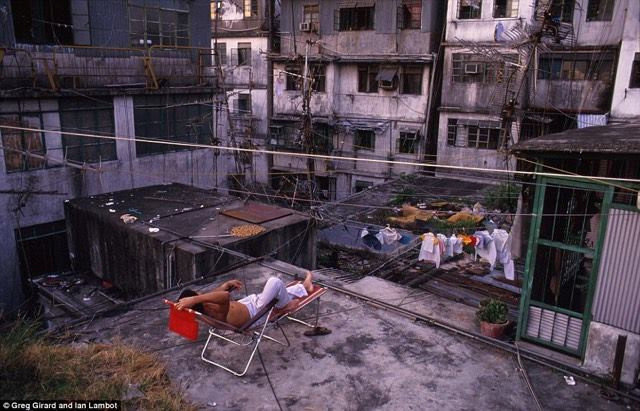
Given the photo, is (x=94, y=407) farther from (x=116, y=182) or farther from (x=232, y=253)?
(x=116, y=182)

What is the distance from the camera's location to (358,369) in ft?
22.6

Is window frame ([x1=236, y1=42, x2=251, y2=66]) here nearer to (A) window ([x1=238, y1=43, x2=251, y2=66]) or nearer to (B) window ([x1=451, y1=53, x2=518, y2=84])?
(A) window ([x1=238, y1=43, x2=251, y2=66])

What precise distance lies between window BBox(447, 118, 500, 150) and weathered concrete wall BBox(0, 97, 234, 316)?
13.3 meters

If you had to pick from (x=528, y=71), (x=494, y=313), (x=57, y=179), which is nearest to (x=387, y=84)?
(x=528, y=71)

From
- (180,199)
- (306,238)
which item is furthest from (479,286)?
(180,199)

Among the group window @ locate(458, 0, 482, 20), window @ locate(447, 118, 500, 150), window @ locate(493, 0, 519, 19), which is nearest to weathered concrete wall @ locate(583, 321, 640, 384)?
window @ locate(447, 118, 500, 150)

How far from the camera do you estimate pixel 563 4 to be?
72.6 ft

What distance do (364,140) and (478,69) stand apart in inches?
291

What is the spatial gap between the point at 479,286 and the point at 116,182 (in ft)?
41.5

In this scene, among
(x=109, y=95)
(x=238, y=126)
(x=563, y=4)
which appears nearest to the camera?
(x=109, y=95)

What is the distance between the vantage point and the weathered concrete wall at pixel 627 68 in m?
20.0

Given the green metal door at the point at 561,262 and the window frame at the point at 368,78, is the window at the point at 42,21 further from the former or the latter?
the green metal door at the point at 561,262

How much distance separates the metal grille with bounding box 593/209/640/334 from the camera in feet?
20.8

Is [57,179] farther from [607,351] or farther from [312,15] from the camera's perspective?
[312,15]
